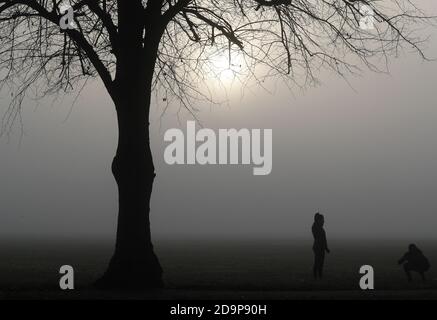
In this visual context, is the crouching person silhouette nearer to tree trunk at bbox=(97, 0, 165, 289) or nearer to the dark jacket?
the dark jacket

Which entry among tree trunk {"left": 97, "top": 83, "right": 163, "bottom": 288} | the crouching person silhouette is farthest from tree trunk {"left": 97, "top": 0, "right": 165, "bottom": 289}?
the crouching person silhouette

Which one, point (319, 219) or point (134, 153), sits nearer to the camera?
point (134, 153)

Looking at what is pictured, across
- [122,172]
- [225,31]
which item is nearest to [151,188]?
[122,172]

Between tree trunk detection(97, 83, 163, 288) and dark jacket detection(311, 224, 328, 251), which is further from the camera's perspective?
dark jacket detection(311, 224, 328, 251)

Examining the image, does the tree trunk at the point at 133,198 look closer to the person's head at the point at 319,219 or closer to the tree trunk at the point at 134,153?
the tree trunk at the point at 134,153

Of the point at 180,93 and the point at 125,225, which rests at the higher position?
the point at 180,93

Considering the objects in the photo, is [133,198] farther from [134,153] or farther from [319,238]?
[319,238]

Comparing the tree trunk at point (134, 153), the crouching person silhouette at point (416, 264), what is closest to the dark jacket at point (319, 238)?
the crouching person silhouette at point (416, 264)

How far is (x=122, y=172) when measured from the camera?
64.8 ft

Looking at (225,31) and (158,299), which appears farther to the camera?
(225,31)

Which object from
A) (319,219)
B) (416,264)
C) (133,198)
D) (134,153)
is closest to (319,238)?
(319,219)
